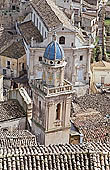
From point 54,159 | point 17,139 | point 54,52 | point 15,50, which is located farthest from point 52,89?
point 15,50

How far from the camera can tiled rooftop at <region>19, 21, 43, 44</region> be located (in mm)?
33213

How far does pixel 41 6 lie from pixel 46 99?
18081 mm

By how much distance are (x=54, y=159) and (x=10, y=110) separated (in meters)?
12.9

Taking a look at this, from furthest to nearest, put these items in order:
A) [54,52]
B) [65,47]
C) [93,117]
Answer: [65,47]
[93,117]
[54,52]

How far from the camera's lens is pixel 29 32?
116ft

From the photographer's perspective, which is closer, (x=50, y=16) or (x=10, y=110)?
(x=10, y=110)

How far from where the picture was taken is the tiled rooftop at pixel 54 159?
9.50m

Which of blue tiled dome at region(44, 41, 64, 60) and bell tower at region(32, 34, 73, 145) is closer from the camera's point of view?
bell tower at region(32, 34, 73, 145)

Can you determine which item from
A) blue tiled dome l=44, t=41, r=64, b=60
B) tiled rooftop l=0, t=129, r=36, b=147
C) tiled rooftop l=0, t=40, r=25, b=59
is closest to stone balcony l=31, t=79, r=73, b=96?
blue tiled dome l=44, t=41, r=64, b=60

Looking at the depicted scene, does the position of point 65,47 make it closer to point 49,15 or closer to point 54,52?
point 49,15

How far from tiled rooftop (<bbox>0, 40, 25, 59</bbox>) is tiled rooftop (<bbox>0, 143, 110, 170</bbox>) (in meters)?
24.2

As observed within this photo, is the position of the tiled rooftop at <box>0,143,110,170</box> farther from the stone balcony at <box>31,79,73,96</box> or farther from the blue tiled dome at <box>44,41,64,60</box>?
the blue tiled dome at <box>44,41,64,60</box>

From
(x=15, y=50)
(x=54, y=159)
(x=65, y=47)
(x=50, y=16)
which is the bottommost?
(x=54, y=159)

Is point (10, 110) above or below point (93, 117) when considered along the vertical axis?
above
